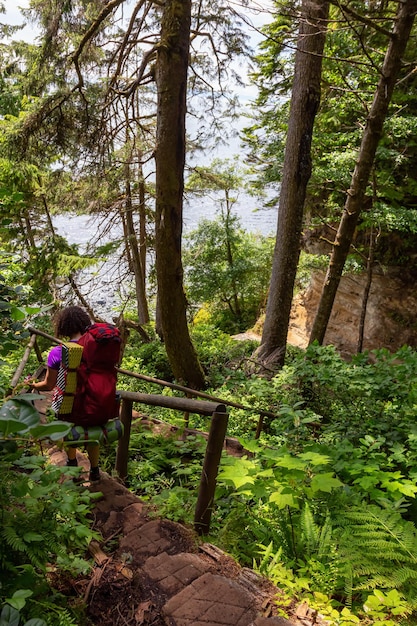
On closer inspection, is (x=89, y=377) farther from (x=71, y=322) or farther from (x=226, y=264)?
(x=226, y=264)

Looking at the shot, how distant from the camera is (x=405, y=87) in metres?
10.8

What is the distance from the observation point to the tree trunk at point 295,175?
7164 millimetres

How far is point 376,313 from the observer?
43.5 ft

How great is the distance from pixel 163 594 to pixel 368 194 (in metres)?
10.5

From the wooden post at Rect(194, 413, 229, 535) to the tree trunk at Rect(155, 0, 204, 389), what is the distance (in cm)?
437

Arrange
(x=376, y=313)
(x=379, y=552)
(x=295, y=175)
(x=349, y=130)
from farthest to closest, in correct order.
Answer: (x=376, y=313) → (x=349, y=130) → (x=295, y=175) → (x=379, y=552)

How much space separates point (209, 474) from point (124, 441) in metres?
1.10

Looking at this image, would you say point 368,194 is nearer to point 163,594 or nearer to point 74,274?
point 74,274

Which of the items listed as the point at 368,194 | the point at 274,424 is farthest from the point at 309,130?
the point at 274,424

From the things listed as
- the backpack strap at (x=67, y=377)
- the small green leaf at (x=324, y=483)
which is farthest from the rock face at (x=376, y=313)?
the backpack strap at (x=67, y=377)

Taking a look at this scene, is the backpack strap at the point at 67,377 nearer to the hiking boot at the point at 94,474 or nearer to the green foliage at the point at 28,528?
the hiking boot at the point at 94,474

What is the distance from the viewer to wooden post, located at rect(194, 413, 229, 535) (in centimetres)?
270

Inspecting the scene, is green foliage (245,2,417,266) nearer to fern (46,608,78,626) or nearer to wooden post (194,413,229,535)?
wooden post (194,413,229,535)

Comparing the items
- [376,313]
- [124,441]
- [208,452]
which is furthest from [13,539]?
[376,313]
